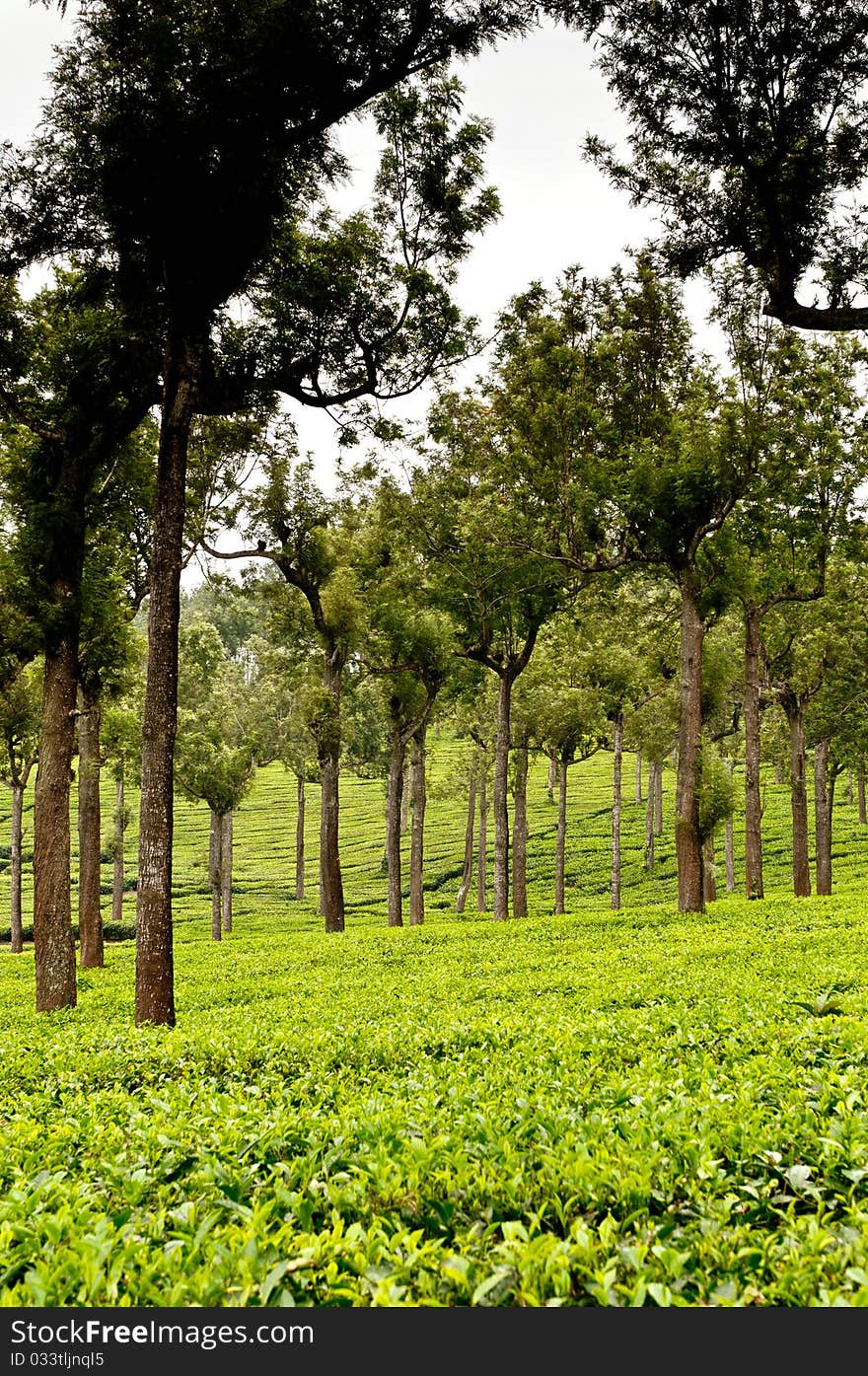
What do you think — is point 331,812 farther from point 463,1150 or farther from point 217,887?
point 463,1150

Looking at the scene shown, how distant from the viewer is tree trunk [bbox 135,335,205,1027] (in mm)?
11180

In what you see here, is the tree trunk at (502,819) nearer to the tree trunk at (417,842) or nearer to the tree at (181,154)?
the tree trunk at (417,842)

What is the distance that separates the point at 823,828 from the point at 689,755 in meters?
15.4

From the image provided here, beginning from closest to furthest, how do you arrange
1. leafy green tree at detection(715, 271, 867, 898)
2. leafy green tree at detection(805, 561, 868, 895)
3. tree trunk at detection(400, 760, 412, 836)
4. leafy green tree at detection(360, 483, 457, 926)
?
leafy green tree at detection(715, 271, 867, 898) < leafy green tree at detection(360, 483, 457, 926) < leafy green tree at detection(805, 561, 868, 895) < tree trunk at detection(400, 760, 412, 836)

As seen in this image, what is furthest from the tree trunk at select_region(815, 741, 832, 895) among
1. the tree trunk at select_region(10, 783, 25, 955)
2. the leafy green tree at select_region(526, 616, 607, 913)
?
the tree trunk at select_region(10, 783, 25, 955)

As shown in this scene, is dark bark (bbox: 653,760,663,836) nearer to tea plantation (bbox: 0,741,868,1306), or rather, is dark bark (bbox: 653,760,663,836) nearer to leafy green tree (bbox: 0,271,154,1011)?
tea plantation (bbox: 0,741,868,1306)

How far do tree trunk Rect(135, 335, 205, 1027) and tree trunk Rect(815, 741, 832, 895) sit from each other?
2981cm

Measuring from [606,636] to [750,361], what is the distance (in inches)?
652

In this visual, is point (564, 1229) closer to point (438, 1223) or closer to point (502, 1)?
point (438, 1223)

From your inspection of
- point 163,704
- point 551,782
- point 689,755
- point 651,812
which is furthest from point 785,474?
point 551,782

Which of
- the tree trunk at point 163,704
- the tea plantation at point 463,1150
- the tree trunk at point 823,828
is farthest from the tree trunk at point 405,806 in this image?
the tea plantation at point 463,1150

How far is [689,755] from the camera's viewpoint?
74.2 feet

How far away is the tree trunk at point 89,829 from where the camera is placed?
2127 centimetres

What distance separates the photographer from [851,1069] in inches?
218
